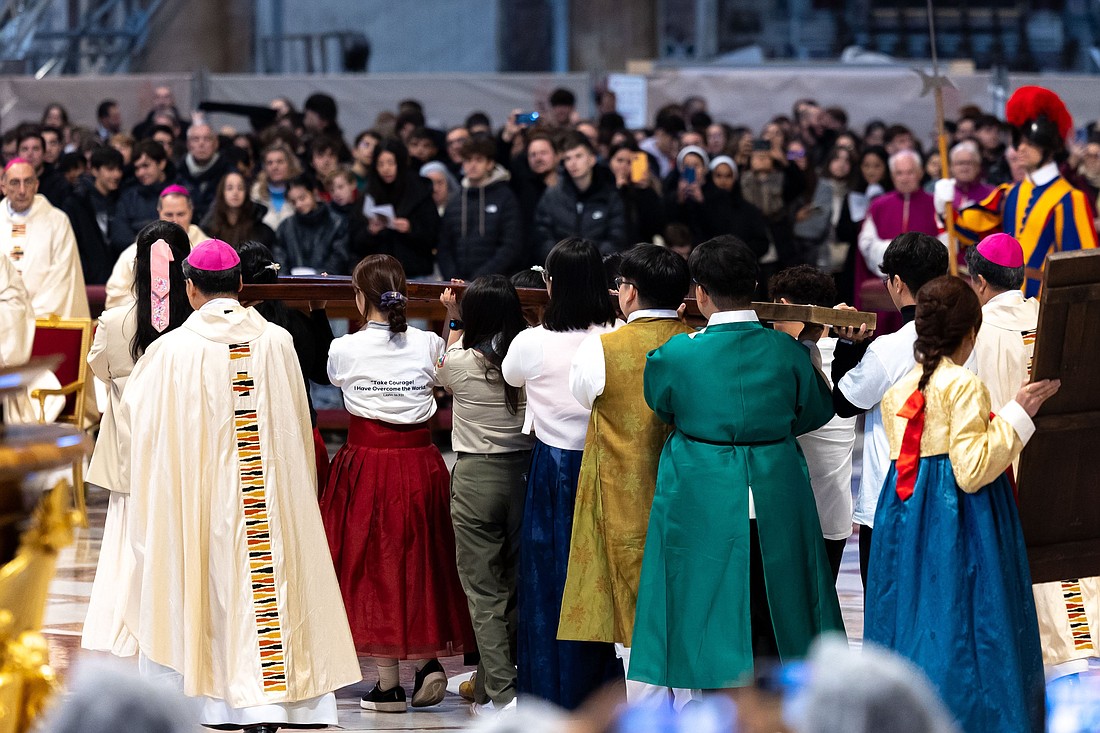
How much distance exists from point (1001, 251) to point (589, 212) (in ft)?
16.0

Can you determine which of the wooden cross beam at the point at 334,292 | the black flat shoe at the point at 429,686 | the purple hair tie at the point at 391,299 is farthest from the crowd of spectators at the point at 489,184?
the black flat shoe at the point at 429,686

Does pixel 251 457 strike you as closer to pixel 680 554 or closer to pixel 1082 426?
pixel 680 554

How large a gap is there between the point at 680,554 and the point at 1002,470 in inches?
37.7

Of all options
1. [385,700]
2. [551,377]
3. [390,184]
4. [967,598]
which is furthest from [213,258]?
[390,184]

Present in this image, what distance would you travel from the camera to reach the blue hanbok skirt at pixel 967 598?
170 inches

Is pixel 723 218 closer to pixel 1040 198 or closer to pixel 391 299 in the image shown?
pixel 1040 198

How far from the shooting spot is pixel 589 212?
9.92 meters

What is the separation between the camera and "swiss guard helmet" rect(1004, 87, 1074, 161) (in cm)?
839

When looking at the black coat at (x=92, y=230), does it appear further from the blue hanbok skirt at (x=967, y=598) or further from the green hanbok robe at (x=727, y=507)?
the blue hanbok skirt at (x=967, y=598)

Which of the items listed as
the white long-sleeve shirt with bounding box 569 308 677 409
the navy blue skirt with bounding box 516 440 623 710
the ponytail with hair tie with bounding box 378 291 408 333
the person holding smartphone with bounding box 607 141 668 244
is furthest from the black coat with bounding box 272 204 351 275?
the white long-sleeve shirt with bounding box 569 308 677 409

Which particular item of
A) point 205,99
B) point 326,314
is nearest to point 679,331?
point 326,314

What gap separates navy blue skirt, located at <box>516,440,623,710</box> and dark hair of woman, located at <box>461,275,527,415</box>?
346 mm

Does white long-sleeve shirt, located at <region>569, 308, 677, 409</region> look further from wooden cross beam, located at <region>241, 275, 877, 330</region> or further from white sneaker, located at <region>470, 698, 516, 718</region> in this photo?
white sneaker, located at <region>470, 698, 516, 718</region>

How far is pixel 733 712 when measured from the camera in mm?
2053
